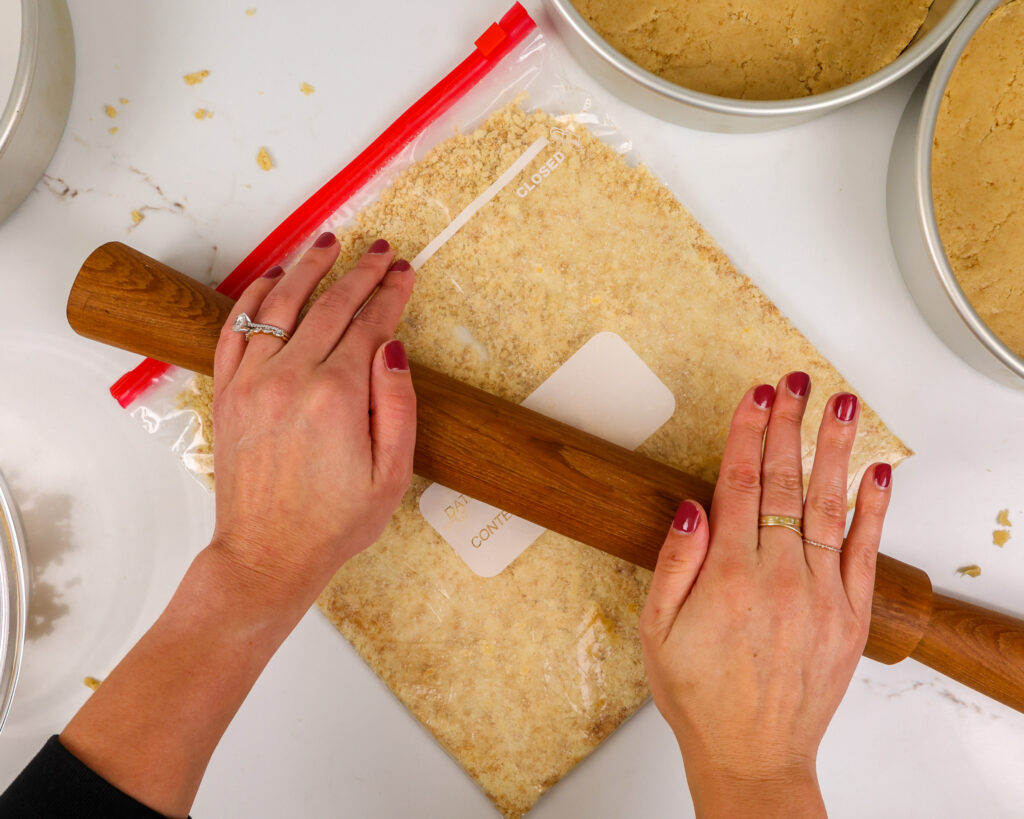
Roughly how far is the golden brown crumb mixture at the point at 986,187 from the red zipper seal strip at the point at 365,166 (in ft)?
1.74

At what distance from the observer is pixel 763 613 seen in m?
0.70

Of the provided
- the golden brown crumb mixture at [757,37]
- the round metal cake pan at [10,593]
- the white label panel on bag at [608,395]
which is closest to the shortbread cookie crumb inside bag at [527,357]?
the white label panel on bag at [608,395]

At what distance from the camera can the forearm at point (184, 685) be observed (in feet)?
2.05

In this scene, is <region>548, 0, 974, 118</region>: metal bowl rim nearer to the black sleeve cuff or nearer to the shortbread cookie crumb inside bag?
the shortbread cookie crumb inside bag

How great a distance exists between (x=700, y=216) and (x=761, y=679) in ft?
1.85

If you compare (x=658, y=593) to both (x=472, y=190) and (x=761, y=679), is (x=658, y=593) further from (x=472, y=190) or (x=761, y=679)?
(x=472, y=190)

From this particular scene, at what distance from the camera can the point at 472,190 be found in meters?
0.87

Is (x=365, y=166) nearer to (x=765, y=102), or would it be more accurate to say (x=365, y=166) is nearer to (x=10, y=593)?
(x=765, y=102)

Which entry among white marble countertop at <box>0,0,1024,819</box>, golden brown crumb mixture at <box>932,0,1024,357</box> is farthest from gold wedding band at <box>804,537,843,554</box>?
golden brown crumb mixture at <box>932,0,1024,357</box>

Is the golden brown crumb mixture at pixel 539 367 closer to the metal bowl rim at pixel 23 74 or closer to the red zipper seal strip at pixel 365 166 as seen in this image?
the red zipper seal strip at pixel 365 166

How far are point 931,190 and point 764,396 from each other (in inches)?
11.6

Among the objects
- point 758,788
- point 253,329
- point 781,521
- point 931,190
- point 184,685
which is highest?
point 253,329

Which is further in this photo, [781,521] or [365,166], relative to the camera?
[365,166]

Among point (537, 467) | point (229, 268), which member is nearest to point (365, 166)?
point (229, 268)
